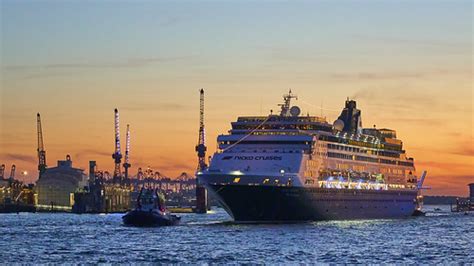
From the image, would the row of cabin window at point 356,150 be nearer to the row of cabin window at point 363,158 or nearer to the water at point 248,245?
the row of cabin window at point 363,158

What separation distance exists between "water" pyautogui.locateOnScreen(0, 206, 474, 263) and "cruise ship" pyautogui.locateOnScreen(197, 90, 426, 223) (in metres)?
3.34

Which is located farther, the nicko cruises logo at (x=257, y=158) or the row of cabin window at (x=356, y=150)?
the row of cabin window at (x=356, y=150)

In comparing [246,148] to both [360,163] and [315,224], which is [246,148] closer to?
[315,224]

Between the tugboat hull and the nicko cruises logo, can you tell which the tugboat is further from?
the nicko cruises logo

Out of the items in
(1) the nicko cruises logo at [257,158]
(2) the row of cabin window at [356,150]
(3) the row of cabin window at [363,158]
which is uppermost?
(2) the row of cabin window at [356,150]

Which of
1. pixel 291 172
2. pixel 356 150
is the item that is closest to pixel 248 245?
pixel 291 172

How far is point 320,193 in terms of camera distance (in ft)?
→ 464

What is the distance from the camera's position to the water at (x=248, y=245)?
8950cm

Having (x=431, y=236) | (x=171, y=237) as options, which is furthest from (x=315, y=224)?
(x=171, y=237)

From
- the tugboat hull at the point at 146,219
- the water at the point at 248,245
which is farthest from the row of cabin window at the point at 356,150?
the tugboat hull at the point at 146,219

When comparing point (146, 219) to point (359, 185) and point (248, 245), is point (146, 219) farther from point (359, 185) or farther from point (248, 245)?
point (248, 245)

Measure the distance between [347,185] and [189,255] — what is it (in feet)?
210

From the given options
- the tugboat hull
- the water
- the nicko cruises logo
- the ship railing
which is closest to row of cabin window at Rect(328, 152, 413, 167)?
the ship railing

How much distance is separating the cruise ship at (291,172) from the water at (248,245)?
131 inches
